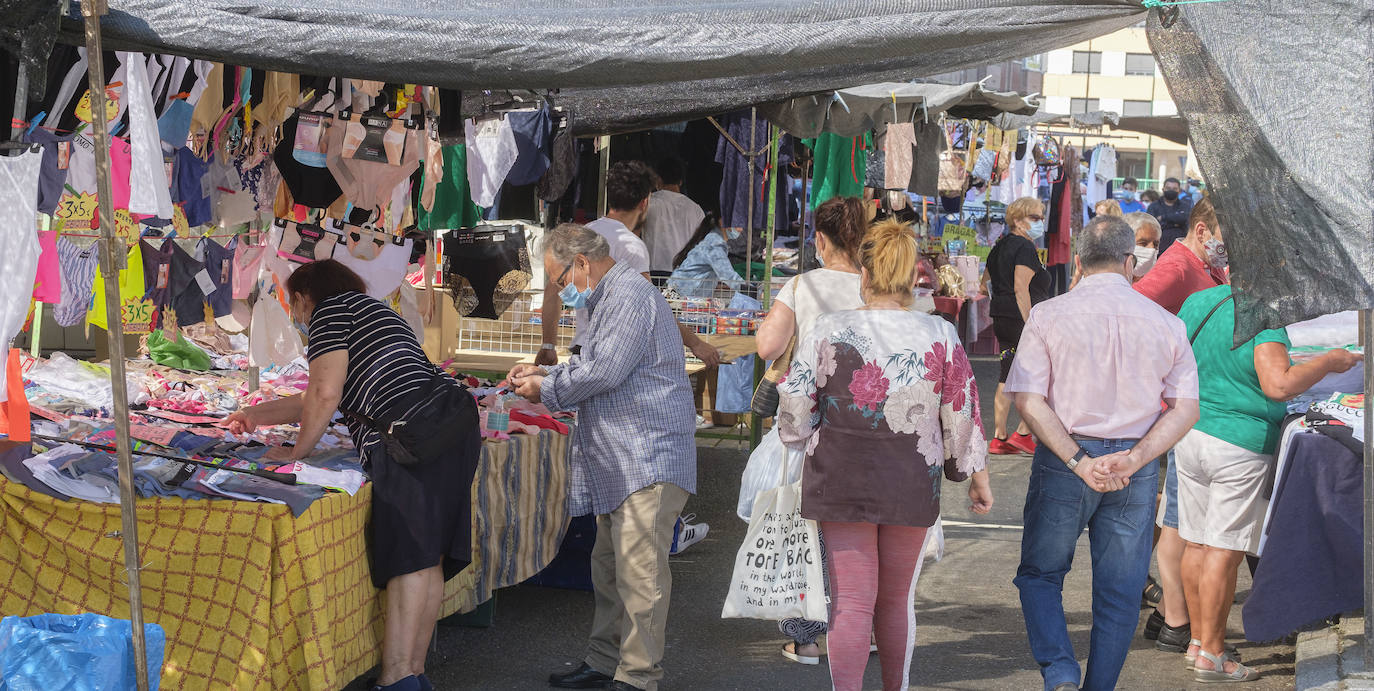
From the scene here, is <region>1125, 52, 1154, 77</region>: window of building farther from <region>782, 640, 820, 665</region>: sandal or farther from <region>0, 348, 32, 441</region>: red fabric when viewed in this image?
<region>0, 348, 32, 441</region>: red fabric

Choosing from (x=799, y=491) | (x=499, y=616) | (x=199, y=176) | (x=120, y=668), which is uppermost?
(x=199, y=176)

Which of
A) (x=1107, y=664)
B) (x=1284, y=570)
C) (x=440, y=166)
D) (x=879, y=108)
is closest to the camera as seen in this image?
(x=1107, y=664)

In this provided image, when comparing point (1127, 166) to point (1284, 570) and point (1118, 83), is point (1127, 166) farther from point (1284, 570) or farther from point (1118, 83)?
point (1284, 570)

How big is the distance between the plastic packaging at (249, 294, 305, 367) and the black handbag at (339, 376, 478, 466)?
198 centimetres

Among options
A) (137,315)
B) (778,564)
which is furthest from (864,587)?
(137,315)

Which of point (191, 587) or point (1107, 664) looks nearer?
point (191, 587)

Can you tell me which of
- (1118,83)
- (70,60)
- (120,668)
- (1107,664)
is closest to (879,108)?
(1107,664)

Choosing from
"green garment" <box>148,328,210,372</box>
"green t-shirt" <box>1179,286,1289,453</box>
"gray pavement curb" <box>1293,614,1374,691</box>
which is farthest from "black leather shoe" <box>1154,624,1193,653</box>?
"green garment" <box>148,328,210,372</box>

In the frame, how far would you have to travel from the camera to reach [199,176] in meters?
5.86

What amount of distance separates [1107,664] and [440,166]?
4007 mm

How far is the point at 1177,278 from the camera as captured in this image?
5828mm

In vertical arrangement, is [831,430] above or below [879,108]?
below

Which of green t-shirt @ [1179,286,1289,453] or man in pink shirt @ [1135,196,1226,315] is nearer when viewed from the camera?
green t-shirt @ [1179,286,1289,453]

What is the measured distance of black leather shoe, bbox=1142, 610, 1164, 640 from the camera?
5.68 meters
